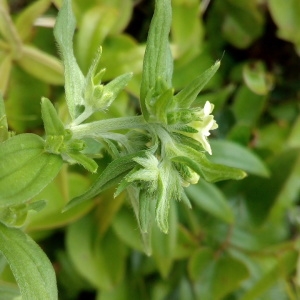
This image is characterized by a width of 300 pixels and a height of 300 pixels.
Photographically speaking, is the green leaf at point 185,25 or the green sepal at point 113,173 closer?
the green sepal at point 113,173

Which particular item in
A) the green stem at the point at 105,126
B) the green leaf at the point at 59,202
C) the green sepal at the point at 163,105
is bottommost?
the green leaf at the point at 59,202

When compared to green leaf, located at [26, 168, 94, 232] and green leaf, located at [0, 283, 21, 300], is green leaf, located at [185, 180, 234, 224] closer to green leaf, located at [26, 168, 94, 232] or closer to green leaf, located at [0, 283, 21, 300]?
green leaf, located at [26, 168, 94, 232]

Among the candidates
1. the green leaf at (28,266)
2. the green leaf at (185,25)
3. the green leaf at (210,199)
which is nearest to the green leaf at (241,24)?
the green leaf at (185,25)

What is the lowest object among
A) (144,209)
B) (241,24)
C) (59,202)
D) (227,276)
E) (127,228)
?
(227,276)

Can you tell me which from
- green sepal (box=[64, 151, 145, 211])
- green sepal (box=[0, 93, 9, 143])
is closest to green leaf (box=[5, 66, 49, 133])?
green sepal (box=[0, 93, 9, 143])

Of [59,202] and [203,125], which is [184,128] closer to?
[203,125]

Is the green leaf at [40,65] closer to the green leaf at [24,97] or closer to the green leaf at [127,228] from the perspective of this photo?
the green leaf at [24,97]

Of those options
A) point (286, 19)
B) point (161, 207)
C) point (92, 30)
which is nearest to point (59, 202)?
Answer: point (92, 30)

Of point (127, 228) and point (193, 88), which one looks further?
point (127, 228)
